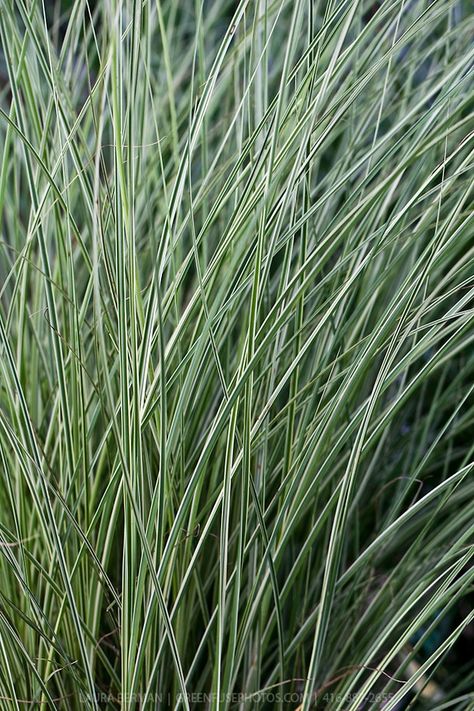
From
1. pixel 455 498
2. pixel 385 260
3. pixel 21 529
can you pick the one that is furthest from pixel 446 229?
pixel 21 529

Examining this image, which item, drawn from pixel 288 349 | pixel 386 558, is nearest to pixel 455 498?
pixel 386 558

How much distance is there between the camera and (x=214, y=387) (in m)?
0.55

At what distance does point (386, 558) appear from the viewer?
0.66m

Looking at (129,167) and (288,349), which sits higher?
(129,167)

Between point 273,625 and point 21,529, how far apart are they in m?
0.20

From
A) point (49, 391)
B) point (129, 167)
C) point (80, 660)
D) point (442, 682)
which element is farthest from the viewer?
point (442, 682)

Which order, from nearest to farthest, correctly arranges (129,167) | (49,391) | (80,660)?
1. (129,167)
2. (80,660)
3. (49,391)

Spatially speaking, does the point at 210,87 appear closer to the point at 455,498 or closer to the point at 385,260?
the point at 385,260

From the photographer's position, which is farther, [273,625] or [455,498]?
[455,498]

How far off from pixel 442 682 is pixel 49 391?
522 millimetres

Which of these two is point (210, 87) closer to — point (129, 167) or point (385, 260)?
point (129, 167)

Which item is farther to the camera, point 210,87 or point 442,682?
Answer: point 442,682

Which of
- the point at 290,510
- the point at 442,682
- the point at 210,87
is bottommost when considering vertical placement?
the point at 442,682

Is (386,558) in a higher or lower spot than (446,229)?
lower
